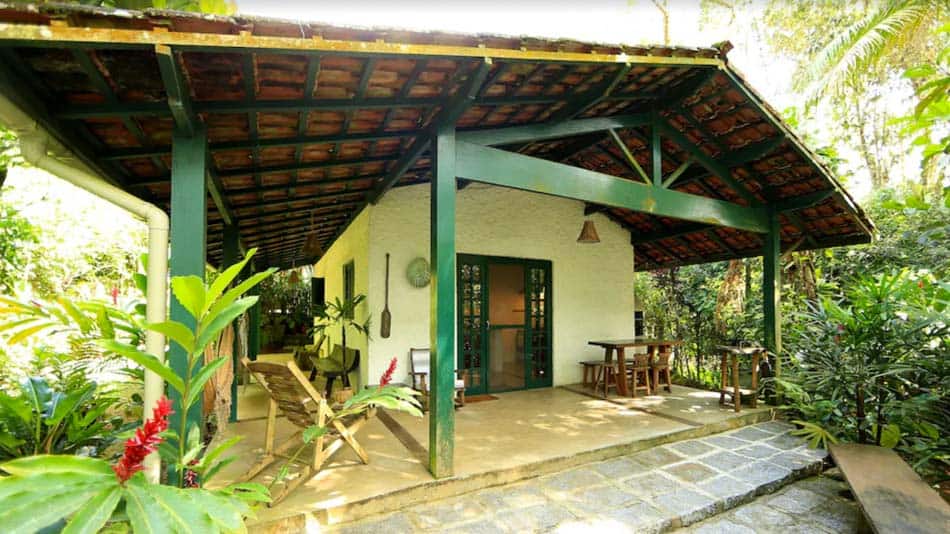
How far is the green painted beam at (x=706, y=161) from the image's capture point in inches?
190

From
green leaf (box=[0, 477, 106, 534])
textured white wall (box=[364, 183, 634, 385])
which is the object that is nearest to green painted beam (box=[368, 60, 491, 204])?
textured white wall (box=[364, 183, 634, 385])

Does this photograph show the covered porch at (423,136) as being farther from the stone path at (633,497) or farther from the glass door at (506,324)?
the glass door at (506,324)

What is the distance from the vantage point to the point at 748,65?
1323 centimetres

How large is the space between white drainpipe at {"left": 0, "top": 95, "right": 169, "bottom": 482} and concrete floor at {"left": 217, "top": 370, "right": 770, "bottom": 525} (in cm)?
97

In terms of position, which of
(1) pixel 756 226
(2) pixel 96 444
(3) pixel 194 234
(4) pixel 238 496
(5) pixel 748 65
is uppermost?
(5) pixel 748 65

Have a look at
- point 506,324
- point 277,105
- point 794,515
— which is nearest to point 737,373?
point 794,515

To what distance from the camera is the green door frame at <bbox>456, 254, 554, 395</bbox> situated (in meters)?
6.23

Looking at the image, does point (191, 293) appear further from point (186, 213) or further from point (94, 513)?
point (186, 213)

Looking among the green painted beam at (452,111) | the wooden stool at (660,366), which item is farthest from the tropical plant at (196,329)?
the wooden stool at (660,366)

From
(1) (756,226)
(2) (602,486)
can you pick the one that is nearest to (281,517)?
(2) (602,486)

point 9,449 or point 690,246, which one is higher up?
point 690,246

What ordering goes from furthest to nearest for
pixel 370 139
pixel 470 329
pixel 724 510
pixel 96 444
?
pixel 470 329 → pixel 370 139 → pixel 724 510 → pixel 96 444

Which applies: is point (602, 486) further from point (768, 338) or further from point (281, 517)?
point (768, 338)

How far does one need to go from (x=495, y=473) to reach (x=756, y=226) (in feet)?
14.7
